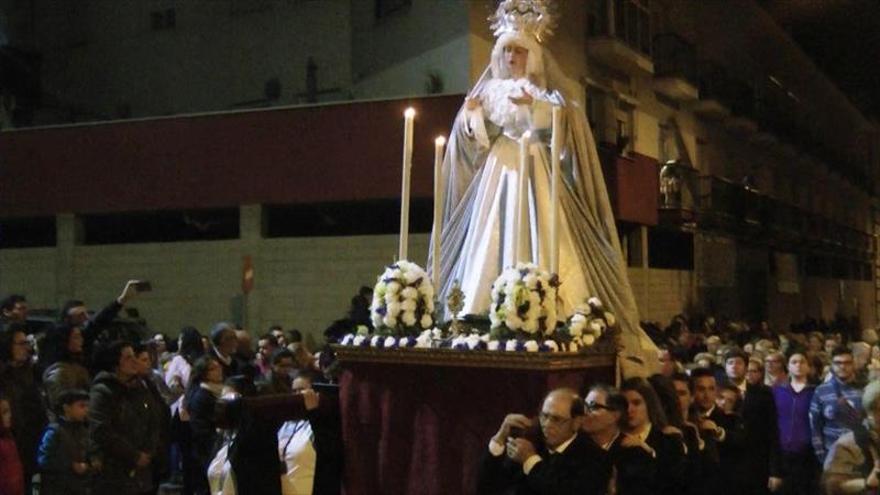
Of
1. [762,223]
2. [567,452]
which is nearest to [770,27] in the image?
[762,223]

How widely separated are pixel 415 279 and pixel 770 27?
3067 cm

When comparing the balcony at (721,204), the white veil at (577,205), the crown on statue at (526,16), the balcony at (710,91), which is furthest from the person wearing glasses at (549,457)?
the balcony at (710,91)

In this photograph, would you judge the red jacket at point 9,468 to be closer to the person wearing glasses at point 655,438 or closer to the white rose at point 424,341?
the white rose at point 424,341

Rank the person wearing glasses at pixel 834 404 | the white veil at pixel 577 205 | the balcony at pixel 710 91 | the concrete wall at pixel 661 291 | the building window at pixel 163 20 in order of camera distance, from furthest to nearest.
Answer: the balcony at pixel 710 91 → the concrete wall at pixel 661 291 → the building window at pixel 163 20 → the person wearing glasses at pixel 834 404 → the white veil at pixel 577 205

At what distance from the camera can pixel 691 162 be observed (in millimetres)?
25797

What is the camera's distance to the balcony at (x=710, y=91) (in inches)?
1036

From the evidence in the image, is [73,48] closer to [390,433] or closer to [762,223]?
[762,223]

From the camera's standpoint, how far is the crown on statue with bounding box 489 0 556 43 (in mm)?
6859

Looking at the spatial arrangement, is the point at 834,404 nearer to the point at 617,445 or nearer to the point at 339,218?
the point at 617,445

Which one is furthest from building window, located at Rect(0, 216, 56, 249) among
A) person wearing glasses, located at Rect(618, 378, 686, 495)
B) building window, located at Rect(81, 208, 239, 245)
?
person wearing glasses, located at Rect(618, 378, 686, 495)

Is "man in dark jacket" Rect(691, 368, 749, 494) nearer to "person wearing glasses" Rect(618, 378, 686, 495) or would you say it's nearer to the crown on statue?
"person wearing glasses" Rect(618, 378, 686, 495)

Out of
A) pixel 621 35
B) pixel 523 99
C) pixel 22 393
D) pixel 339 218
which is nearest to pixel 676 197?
pixel 621 35

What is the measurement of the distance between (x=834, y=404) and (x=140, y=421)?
4.86 meters

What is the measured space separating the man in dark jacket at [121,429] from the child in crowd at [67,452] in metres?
0.09
